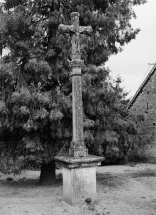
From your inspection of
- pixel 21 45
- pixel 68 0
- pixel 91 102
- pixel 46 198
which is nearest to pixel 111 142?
pixel 91 102

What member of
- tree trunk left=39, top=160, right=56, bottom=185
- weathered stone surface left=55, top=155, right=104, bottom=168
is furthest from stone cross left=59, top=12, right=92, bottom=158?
tree trunk left=39, top=160, right=56, bottom=185

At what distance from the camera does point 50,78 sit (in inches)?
347

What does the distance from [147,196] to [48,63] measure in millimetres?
4910

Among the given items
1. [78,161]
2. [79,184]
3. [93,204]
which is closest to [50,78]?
[78,161]

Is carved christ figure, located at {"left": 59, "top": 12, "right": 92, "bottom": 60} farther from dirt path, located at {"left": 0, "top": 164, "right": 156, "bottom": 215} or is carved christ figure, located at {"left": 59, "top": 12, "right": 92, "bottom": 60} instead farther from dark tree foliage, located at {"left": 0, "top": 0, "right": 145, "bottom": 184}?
dirt path, located at {"left": 0, "top": 164, "right": 156, "bottom": 215}

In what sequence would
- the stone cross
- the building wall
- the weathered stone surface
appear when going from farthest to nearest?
1. the building wall
2. the stone cross
3. the weathered stone surface

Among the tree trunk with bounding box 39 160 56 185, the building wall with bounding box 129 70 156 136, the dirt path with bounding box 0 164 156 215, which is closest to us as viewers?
the dirt path with bounding box 0 164 156 215

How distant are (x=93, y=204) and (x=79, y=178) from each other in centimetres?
73

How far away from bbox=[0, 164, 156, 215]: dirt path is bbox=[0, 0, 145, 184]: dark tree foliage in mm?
1041

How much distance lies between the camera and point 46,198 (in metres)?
7.65

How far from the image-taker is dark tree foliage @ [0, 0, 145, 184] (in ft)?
28.2

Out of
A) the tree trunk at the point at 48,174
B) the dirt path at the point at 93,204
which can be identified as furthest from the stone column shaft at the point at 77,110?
the tree trunk at the point at 48,174

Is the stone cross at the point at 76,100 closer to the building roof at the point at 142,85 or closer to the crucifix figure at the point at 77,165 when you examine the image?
the crucifix figure at the point at 77,165

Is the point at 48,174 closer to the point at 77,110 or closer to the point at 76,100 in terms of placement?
the point at 77,110
